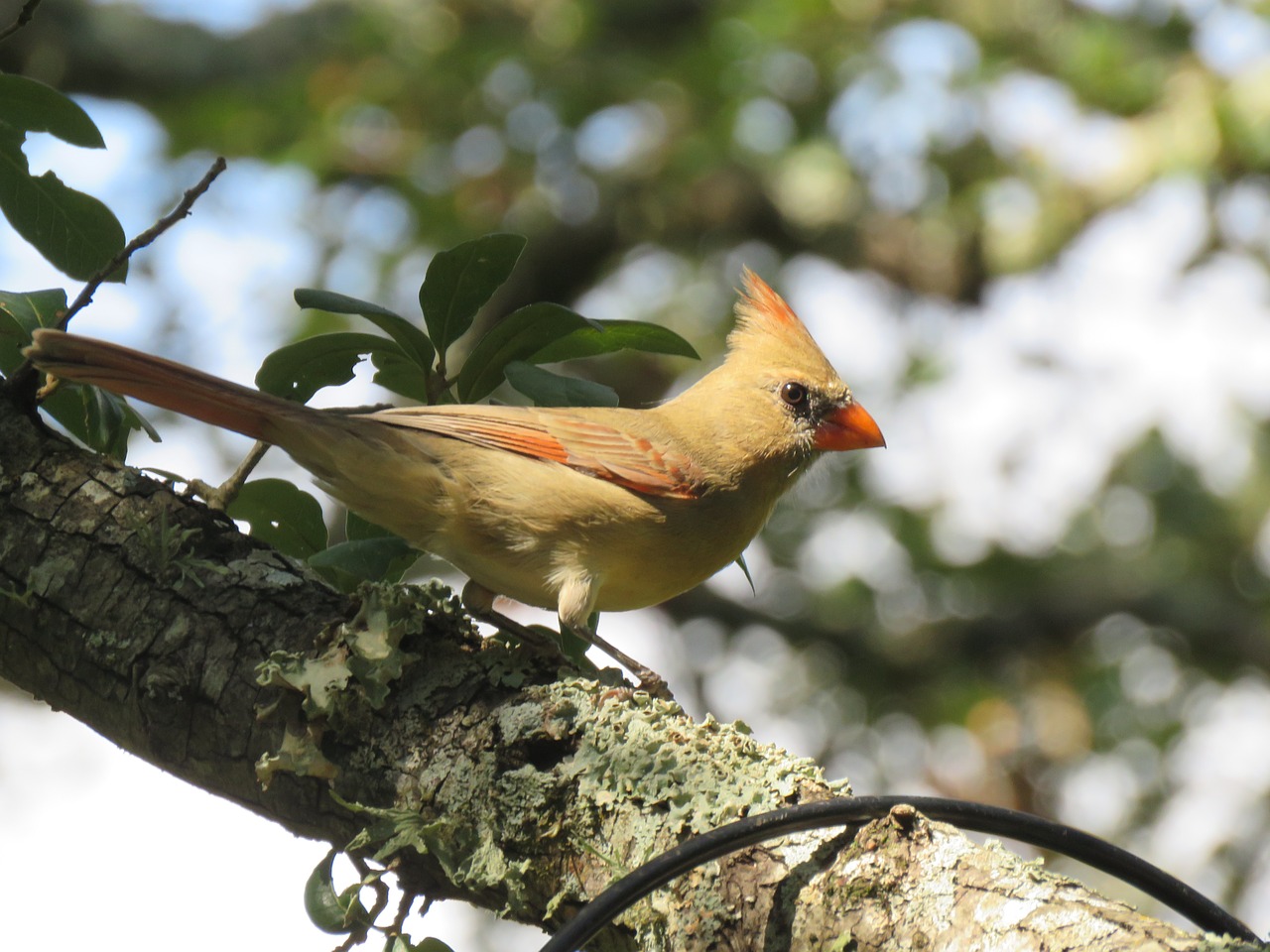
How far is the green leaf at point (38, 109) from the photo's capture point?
8.54ft

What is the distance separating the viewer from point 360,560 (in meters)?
2.58

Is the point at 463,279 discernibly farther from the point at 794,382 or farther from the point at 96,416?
the point at 794,382

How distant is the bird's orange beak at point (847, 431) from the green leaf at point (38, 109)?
90.6 inches

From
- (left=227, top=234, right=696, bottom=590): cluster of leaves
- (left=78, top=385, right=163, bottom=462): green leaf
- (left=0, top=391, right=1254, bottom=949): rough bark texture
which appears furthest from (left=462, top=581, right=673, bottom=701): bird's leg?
A: (left=78, top=385, right=163, bottom=462): green leaf

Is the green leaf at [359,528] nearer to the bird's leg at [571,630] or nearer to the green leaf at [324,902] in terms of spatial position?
the bird's leg at [571,630]

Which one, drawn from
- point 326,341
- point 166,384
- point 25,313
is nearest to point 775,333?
point 326,341

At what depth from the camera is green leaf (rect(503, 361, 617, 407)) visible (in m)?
2.59

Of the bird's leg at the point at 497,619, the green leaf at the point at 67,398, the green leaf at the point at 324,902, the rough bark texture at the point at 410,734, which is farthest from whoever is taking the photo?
the bird's leg at the point at 497,619

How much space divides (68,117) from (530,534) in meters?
1.40

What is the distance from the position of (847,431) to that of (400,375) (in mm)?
1669

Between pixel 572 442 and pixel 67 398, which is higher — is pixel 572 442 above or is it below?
above

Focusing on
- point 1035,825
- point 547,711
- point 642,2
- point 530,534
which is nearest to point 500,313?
point 642,2

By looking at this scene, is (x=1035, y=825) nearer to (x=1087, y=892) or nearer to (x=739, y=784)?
(x=1087, y=892)

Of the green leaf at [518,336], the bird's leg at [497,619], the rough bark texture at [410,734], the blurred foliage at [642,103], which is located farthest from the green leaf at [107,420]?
the blurred foliage at [642,103]
